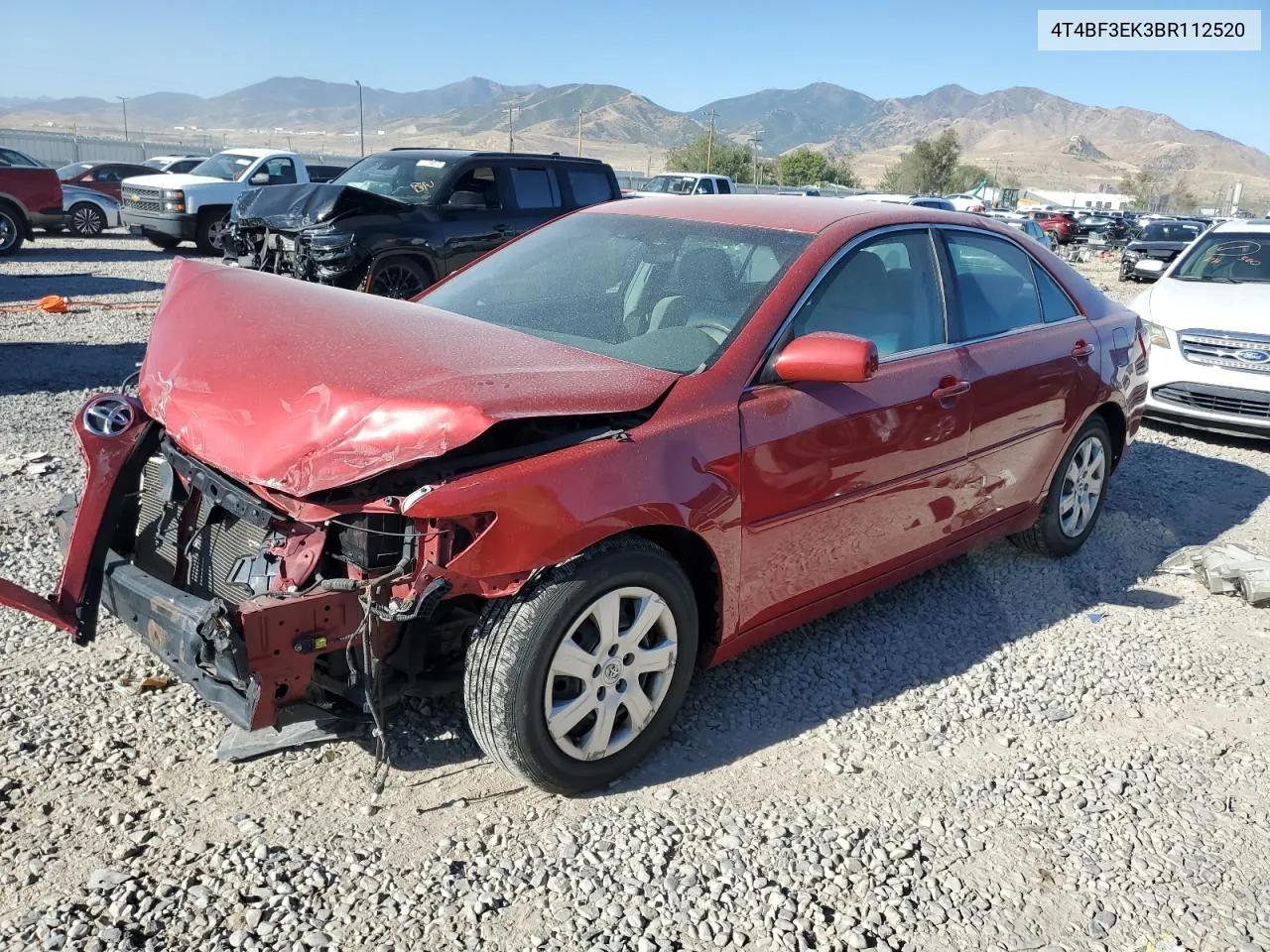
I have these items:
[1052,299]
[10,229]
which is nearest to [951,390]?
[1052,299]

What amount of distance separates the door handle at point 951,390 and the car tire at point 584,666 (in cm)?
143

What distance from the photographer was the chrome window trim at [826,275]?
331 cm

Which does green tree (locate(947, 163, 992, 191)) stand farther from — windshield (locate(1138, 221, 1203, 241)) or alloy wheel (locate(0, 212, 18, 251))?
alloy wheel (locate(0, 212, 18, 251))

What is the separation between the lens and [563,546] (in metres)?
2.72

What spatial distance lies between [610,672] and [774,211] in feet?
6.53

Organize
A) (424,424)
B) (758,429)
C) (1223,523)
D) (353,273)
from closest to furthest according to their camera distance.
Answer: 1. (424,424)
2. (758,429)
3. (1223,523)
4. (353,273)

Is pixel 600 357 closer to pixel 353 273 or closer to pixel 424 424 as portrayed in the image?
pixel 424 424

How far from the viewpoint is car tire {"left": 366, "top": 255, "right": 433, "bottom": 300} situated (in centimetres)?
1030

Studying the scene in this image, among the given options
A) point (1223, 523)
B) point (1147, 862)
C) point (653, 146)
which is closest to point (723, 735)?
point (1147, 862)

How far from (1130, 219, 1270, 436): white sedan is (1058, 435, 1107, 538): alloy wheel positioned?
219 cm

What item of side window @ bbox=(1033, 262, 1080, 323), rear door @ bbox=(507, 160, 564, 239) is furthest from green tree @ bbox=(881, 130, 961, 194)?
side window @ bbox=(1033, 262, 1080, 323)

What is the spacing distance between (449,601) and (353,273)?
26.6ft

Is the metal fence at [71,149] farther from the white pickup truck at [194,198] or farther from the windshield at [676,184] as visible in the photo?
the white pickup truck at [194,198]

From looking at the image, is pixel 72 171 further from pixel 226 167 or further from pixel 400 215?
pixel 400 215
